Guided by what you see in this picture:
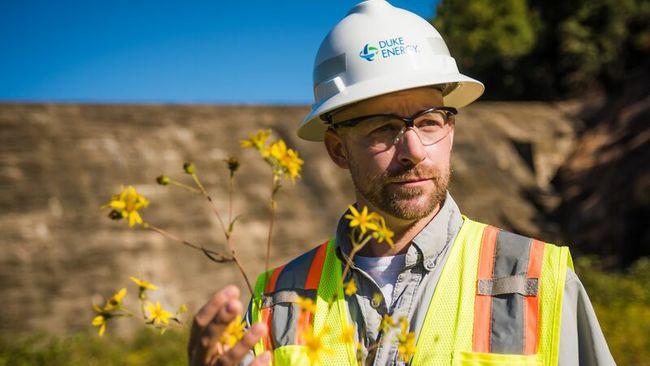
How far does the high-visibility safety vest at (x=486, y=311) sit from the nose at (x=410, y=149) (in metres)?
0.27

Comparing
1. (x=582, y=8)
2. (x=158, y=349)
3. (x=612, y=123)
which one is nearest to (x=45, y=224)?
(x=158, y=349)

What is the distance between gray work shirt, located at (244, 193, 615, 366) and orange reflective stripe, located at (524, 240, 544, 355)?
63 mm

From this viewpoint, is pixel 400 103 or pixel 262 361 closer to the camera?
pixel 262 361

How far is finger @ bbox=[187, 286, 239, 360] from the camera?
110 cm

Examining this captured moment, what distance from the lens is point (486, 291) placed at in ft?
5.58

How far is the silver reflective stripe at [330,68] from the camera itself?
83.0 inches

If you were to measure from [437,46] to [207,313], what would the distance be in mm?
1310

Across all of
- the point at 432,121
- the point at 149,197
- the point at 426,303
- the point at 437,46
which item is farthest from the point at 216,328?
the point at 149,197

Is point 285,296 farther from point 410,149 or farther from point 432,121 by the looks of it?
point 432,121

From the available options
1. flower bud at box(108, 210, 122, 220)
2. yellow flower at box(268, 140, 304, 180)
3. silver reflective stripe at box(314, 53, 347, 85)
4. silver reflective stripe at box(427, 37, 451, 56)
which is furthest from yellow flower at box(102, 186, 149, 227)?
silver reflective stripe at box(427, 37, 451, 56)

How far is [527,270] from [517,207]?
22.7ft

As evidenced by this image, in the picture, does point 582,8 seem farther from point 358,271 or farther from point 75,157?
point 358,271

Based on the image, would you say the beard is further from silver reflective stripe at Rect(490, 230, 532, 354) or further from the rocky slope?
the rocky slope

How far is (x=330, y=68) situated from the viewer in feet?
7.02
